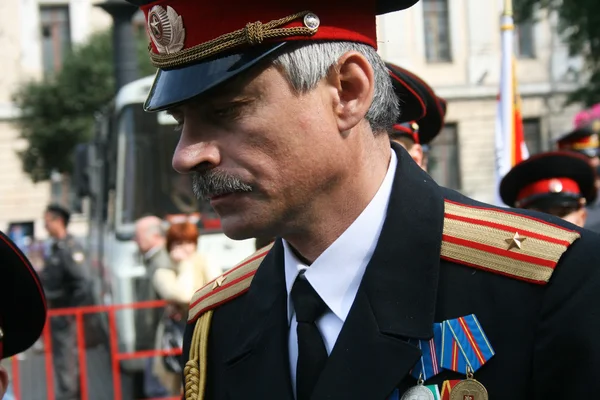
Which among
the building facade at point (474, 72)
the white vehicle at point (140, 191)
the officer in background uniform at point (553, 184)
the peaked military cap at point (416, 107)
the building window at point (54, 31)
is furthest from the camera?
the building window at point (54, 31)

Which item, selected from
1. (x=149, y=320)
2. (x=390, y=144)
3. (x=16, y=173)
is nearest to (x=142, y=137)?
(x=149, y=320)

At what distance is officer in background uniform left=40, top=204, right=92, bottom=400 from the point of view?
8.25m

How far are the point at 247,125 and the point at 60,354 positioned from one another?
7.02 meters

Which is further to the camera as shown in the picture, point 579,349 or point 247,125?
point 247,125

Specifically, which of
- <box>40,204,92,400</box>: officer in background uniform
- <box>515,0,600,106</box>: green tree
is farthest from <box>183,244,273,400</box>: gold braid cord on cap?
<box>515,0,600,106</box>: green tree

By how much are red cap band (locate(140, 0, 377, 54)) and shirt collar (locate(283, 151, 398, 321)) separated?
351 millimetres

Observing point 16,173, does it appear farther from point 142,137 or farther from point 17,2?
point 142,137

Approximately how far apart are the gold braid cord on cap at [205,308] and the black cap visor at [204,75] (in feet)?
1.80

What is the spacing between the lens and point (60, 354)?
8.44 meters

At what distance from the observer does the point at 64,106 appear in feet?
94.7

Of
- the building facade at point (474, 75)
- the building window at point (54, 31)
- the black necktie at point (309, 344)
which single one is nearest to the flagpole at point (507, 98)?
the black necktie at point (309, 344)

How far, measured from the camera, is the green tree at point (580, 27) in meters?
17.6

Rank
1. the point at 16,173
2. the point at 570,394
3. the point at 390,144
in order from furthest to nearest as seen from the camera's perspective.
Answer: the point at 16,173
the point at 390,144
the point at 570,394

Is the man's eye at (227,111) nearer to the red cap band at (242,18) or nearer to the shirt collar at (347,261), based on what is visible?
the red cap band at (242,18)
